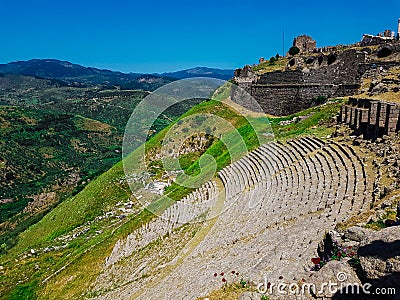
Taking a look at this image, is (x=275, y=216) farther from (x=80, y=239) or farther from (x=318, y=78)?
(x=318, y=78)

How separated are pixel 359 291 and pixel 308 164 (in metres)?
10.4

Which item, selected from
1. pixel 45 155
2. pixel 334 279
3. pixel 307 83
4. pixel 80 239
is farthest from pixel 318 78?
pixel 45 155

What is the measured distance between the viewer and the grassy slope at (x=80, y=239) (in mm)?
18463

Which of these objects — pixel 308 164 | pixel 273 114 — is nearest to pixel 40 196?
pixel 273 114

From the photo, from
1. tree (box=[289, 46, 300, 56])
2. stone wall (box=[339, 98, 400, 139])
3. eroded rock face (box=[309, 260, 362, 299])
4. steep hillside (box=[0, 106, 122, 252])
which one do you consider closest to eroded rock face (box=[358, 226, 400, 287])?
eroded rock face (box=[309, 260, 362, 299])

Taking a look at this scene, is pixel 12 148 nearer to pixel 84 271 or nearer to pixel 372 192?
pixel 84 271

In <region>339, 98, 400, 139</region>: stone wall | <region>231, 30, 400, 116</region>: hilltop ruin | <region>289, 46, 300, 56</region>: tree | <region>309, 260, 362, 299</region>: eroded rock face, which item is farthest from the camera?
<region>289, 46, 300, 56</region>: tree

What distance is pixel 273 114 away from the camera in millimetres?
34000

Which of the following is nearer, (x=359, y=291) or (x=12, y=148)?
(x=359, y=291)

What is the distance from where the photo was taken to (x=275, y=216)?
13.2 meters

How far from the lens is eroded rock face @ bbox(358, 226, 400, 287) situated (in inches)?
225

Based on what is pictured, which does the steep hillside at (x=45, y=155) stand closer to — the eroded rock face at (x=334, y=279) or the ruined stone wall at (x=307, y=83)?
the ruined stone wall at (x=307, y=83)

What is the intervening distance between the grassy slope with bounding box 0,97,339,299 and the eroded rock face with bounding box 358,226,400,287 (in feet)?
43.4

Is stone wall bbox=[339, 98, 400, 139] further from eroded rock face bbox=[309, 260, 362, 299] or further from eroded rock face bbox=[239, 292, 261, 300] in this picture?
eroded rock face bbox=[239, 292, 261, 300]
